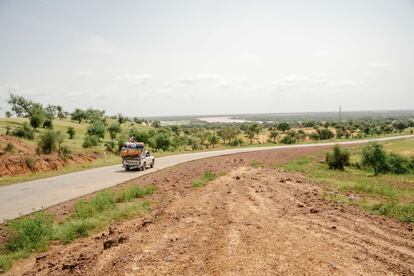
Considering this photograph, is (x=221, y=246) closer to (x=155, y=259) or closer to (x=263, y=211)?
(x=155, y=259)

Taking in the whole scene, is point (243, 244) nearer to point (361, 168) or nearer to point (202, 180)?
point (202, 180)

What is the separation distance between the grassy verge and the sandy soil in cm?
58

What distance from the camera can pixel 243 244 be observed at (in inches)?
376

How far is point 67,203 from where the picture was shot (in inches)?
687

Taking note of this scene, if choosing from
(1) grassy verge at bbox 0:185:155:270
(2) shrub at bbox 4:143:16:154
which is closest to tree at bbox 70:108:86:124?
(2) shrub at bbox 4:143:16:154

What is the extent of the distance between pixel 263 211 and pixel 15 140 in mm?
40557


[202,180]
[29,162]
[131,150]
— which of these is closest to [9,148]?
[29,162]

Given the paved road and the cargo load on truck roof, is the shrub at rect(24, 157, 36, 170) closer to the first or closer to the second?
the paved road

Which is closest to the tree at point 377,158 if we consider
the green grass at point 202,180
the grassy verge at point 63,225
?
the green grass at point 202,180

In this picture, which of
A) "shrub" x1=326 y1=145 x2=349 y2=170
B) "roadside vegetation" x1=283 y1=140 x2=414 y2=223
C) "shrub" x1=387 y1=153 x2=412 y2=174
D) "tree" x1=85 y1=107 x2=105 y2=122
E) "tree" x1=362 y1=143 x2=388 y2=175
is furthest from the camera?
"tree" x1=85 y1=107 x2=105 y2=122

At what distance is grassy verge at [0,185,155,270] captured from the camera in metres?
11.5

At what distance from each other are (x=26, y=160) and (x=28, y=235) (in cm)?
2435

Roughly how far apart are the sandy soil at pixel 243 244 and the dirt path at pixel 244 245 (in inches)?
0.9

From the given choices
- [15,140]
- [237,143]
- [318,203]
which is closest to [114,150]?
[15,140]
